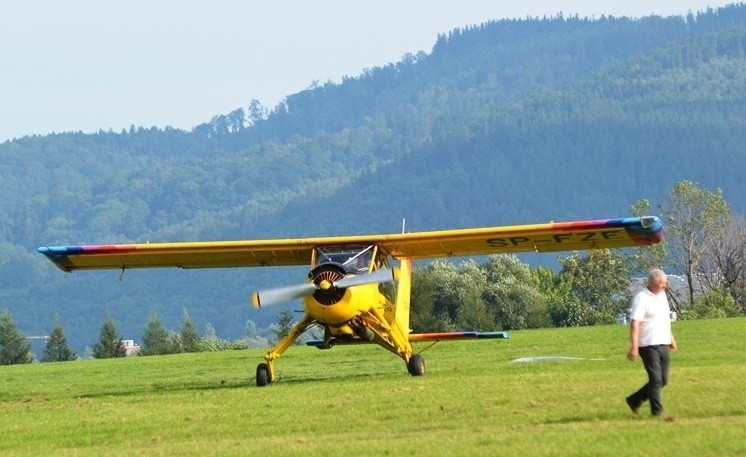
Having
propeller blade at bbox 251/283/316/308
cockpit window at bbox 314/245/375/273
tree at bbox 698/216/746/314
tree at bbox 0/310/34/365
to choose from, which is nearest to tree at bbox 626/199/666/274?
tree at bbox 698/216/746/314

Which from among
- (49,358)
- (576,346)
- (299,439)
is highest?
(299,439)

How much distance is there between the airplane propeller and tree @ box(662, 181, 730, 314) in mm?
63694

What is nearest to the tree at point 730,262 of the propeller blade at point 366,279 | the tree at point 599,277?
the tree at point 599,277

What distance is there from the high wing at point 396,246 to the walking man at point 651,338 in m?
8.29

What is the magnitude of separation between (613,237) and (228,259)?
6358 millimetres

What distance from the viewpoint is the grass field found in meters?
13.6

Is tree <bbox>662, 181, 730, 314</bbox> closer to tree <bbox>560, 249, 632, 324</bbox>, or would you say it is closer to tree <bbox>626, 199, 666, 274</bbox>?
tree <bbox>626, 199, 666, 274</bbox>

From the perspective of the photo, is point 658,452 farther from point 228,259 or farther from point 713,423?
point 228,259

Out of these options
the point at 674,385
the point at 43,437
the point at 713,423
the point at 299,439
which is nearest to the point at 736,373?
the point at 674,385

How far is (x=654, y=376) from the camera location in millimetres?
15016

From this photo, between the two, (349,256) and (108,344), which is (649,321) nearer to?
(349,256)

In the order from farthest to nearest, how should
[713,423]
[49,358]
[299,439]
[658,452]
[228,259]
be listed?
[49,358]
[228,259]
[299,439]
[713,423]
[658,452]

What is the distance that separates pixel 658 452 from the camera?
12516mm

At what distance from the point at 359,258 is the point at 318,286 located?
4.11 feet
